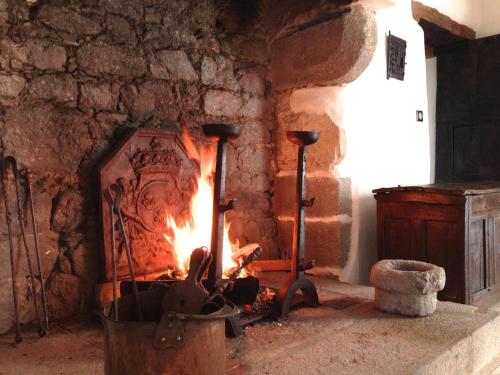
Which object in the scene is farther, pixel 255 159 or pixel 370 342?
pixel 255 159

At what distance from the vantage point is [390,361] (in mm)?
1460

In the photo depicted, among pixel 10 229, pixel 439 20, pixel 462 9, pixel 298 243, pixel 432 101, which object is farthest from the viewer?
pixel 432 101

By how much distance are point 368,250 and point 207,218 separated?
1006mm

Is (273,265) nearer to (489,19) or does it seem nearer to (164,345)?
(164,345)

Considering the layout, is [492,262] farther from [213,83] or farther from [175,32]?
[175,32]

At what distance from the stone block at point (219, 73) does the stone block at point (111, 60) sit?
1.28ft

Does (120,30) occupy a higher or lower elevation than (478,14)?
lower

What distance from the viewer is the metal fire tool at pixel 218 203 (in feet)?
5.64

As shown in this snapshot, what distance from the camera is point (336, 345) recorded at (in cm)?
160

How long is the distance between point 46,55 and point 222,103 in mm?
973

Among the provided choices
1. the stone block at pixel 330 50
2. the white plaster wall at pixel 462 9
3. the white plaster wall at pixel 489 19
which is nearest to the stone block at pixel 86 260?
the stone block at pixel 330 50

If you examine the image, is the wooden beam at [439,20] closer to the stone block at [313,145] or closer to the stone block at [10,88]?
the stone block at [313,145]

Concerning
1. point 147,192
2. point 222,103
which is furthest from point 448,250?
point 147,192

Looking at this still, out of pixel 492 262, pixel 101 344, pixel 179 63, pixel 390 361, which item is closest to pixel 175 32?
pixel 179 63
